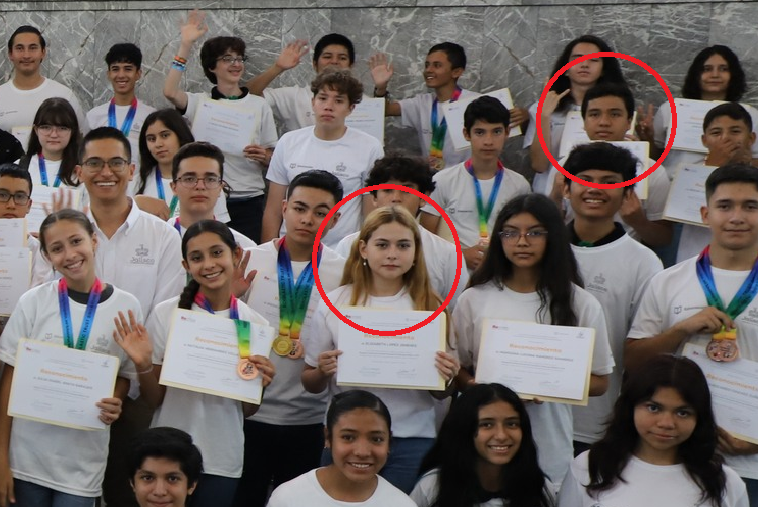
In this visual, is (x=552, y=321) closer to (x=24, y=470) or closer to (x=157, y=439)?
(x=157, y=439)

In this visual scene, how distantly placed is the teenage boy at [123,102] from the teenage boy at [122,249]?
8.42 feet

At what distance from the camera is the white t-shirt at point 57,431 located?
17.4 ft

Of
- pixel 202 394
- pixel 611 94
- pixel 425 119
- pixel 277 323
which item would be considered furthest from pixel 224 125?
pixel 202 394

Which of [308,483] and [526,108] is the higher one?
[526,108]

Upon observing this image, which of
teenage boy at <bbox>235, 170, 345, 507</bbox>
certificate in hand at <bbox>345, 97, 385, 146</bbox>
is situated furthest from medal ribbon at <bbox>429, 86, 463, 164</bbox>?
teenage boy at <bbox>235, 170, 345, 507</bbox>

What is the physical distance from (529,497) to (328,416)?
0.89 m

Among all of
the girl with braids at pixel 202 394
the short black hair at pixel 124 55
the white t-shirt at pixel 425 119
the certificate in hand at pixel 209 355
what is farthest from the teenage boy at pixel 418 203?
the short black hair at pixel 124 55

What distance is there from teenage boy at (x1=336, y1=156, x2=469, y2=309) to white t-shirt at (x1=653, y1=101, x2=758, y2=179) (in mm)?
1731

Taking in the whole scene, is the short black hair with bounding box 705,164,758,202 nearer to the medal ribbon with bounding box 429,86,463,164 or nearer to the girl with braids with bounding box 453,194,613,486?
the girl with braids with bounding box 453,194,613,486

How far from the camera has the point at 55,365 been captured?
5.33 m

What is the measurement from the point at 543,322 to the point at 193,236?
163cm

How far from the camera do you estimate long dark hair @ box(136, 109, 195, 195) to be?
25.6ft

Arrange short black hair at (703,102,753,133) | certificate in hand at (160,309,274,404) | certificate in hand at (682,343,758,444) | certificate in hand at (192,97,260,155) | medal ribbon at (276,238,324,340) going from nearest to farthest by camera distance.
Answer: certificate in hand at (682,343,758,444) < certificate in hand at (160,309,274,404) < medal ribbon at (276,238,324,340) < short black hair at (703,102,753,133) < certificate in hand at (192,97,260,155)

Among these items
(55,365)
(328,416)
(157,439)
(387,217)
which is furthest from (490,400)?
(55,365)
